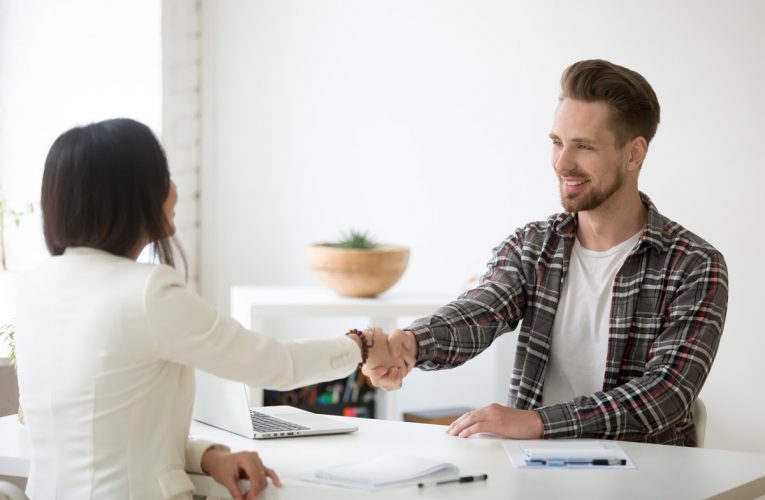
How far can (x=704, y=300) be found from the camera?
6.79 feet

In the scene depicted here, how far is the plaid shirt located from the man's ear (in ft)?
0.27

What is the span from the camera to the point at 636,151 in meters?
2.32

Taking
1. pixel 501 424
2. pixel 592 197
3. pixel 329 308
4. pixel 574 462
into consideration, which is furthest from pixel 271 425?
pixel 329 308

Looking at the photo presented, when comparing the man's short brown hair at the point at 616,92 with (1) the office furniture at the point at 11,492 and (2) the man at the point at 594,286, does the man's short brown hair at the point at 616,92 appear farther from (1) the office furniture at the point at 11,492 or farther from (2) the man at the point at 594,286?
(1) the office furniture at the point at 11,492

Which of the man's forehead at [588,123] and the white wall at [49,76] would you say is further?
the white wall at [49,76]

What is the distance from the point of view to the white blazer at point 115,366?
145cm

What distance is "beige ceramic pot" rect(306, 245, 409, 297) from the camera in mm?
3539

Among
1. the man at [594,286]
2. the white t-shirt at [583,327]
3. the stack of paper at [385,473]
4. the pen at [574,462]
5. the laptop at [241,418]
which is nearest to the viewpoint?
the stack of paper at [385,473]

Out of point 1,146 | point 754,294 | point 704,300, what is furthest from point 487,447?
point 1,146

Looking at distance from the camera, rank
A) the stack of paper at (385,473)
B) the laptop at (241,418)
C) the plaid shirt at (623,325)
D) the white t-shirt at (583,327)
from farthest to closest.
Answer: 1. the white t-shirt at (583,327)
2. the plaid shirt at (623,325)
3. the laptop at (241,418)
4. the stack of paper at (385,473)

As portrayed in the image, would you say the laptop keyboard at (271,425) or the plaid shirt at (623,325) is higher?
the plaid shirt at (623,325)

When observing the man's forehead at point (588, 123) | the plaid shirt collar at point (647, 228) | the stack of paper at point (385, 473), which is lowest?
the stack of paper at point (385, 473)

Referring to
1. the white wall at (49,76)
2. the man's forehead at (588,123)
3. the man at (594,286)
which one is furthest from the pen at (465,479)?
the white wall at (49,76)

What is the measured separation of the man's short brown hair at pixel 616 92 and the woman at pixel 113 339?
110cm
